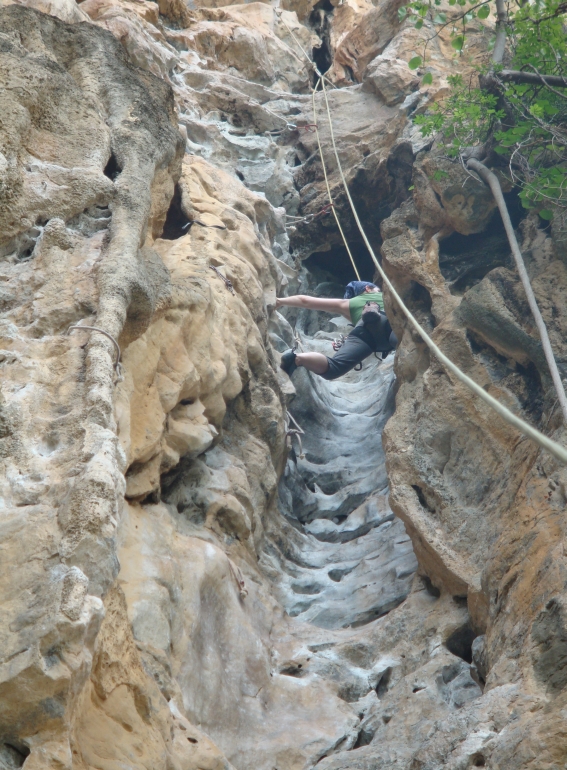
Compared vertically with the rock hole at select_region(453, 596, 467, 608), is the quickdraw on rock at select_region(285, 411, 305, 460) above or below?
below

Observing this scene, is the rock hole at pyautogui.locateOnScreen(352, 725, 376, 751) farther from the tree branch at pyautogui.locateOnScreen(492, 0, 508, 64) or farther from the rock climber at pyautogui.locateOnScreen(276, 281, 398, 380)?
the tree branch at pyautogui.locateOnScreen(492, 0, 508, 64)

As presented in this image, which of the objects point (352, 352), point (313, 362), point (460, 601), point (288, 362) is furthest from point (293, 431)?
point (460, 601)

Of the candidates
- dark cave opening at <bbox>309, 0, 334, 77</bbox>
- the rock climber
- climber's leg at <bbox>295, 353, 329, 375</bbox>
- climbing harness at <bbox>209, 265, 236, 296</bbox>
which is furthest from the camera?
dark cave opening at <bbox>309, 0, 334, 77</bbox>

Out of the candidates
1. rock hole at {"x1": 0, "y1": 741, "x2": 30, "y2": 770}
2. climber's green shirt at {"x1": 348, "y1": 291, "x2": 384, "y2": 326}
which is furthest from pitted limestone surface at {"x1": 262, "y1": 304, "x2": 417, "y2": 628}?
rock hole at {"x1": 0, "y1": 741, "x2": 30, "y2": 770}

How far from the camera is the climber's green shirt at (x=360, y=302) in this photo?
9.11 m

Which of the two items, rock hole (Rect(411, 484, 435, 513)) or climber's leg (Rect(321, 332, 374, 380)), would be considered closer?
rock hole (Rect(411, 484, 435, 513))

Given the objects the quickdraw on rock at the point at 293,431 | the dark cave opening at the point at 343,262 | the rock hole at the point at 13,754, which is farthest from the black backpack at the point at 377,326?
the rock hole at the point at 13,754

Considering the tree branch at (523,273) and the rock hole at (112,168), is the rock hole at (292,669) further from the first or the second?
the rock hole at (112,168)

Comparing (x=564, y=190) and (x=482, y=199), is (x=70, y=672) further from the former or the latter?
(x=482, y=199)

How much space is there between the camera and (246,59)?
1097 centimetres

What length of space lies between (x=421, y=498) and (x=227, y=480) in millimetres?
1546

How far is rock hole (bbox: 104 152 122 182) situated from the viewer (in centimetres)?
499

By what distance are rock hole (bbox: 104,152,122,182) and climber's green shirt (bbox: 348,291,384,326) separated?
4.59 m

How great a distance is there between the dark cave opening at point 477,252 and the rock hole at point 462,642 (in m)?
3.33
